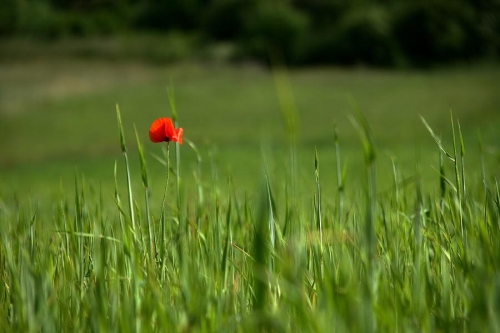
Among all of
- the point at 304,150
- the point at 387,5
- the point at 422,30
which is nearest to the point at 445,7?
the point at 422,30

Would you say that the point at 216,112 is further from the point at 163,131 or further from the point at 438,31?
the point at 163,131

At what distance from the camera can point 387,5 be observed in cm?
2200

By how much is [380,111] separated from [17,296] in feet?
36.3

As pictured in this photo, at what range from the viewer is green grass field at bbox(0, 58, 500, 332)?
0.70 metres

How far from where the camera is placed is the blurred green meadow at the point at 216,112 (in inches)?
321

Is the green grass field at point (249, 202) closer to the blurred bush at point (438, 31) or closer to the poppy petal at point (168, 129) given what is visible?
the poppy petal at point (168, 129)

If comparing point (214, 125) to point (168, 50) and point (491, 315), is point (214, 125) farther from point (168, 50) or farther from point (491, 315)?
point (491, 315)

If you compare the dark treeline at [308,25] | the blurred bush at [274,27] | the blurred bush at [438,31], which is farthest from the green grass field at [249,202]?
the blurred bush at [274,27]

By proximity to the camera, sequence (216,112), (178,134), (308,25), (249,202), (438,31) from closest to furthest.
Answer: (178,134) → (249,202) → (216,112) → (438,31) → (308,25)

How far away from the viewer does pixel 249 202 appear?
1809 mm

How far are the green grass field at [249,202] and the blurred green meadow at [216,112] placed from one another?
65 millimetres

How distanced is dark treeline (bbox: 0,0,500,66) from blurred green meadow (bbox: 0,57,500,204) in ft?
5.33

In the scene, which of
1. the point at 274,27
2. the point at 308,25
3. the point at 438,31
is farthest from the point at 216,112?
the point at 308,25

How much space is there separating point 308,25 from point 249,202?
2142 centimetres
